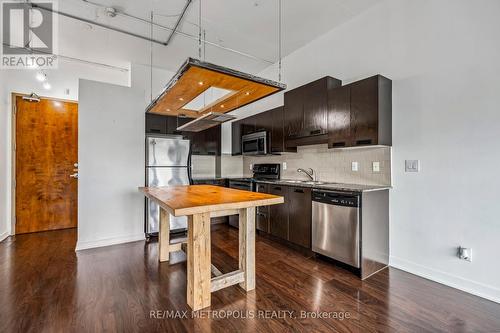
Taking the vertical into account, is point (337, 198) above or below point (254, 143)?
below

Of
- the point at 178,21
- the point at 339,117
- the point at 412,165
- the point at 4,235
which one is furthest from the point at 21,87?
the point at 412,165

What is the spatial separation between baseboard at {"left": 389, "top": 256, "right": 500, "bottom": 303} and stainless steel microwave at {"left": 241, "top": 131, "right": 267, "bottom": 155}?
253 centimetres

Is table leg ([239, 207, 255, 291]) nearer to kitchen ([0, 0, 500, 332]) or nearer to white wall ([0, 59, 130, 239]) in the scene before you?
kitchen ([0, 0, 500, 332])

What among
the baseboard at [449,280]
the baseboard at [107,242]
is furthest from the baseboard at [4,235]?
the baseboard at [449,280]

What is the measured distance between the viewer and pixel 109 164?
3510 millimetres

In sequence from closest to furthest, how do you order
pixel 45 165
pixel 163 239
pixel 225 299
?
pixel 225 299 → pixel 163 239 → pixel 45 165

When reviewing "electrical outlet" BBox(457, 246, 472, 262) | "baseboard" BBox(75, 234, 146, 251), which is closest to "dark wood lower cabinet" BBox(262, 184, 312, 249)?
"electrical outlet" BBox(457, 246, 472, 262)

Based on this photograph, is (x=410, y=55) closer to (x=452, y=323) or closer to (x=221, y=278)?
(x=452, y=323)

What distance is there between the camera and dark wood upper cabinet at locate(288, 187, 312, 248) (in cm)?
296

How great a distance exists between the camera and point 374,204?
255 cm

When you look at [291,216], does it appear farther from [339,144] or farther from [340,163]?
[339,144]

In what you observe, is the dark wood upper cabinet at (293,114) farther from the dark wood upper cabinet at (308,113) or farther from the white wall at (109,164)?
the white wall at (109,164)

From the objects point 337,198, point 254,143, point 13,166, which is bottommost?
point 337,198

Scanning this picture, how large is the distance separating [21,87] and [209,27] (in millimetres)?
3429
